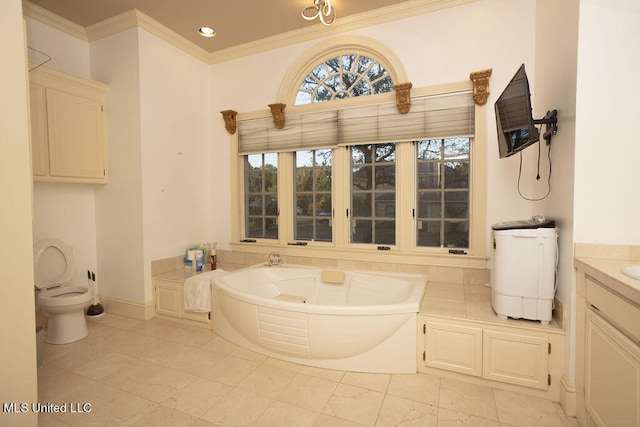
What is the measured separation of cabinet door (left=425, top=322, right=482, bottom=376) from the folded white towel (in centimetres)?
198

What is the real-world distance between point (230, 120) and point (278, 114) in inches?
26.5

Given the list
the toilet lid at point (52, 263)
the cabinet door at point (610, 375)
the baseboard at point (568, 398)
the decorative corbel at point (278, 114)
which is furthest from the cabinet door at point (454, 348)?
the toilet lid at point (52, 263)

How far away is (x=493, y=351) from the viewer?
1.90 meters

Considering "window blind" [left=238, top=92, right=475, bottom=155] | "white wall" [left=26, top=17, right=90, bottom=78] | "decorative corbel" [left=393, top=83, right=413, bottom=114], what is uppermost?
"white wall" [left=26, top=17, right=90, bottom=78]

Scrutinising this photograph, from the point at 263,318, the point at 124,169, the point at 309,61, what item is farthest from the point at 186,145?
the point at 263,318

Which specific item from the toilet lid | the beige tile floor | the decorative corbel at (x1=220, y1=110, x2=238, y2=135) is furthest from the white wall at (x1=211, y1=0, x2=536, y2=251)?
the toilet lid

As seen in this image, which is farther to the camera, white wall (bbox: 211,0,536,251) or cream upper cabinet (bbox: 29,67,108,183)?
cream upper cabinet (bbox: 29,67,108,183)

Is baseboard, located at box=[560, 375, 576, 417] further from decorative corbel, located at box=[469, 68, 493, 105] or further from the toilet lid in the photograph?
the toilet lid

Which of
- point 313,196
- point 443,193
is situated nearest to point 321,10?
point 313,196

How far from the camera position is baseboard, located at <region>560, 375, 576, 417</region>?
168 centimetres

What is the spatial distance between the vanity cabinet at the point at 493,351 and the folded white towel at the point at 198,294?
194 cm

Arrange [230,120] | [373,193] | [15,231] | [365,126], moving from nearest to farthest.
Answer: [15,231] < [365,126] < [373,193] < [230,120]

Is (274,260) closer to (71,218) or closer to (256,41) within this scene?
(71,218)

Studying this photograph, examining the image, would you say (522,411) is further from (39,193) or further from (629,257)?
(39,193)
